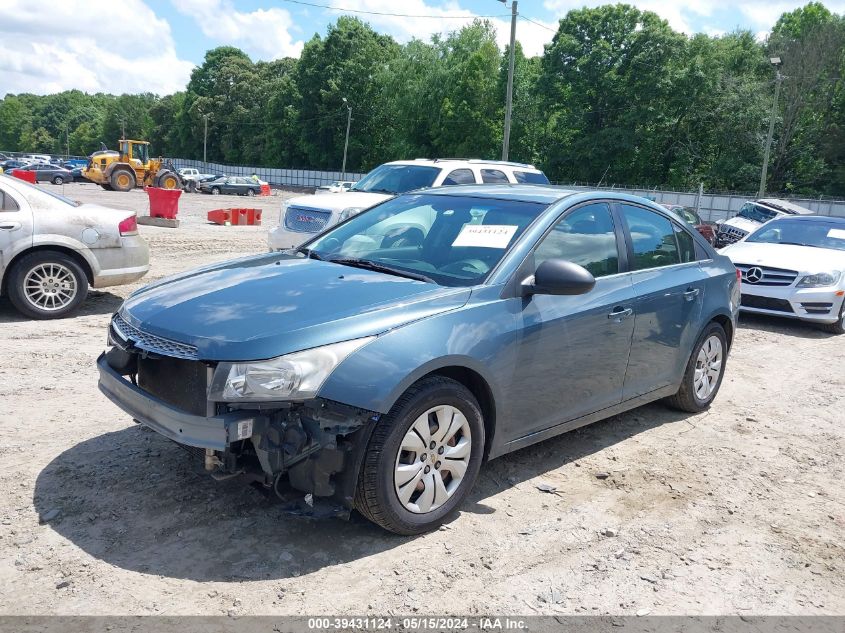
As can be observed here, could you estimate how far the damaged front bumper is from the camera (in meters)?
3.29

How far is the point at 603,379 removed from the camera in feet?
15.5

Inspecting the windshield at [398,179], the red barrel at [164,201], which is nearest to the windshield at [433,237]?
the windshield at [398,179]

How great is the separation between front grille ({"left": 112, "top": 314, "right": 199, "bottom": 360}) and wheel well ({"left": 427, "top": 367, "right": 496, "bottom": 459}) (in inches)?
47.2

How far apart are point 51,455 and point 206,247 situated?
413 inches

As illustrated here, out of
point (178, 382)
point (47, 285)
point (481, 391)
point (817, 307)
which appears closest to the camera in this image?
point (178, 382)

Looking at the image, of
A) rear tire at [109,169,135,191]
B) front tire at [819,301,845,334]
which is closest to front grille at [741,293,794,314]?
front tire at [819,301,845,334]

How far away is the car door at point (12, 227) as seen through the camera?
761 centimetres

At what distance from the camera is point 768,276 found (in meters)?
10.1

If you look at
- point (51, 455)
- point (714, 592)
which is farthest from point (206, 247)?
point (714, 592)

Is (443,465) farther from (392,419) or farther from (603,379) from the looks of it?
(603,379)

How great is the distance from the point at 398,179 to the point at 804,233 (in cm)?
627

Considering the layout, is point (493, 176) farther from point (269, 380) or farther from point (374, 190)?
point (269, 380)

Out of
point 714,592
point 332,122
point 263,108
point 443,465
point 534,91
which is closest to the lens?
point 714,592

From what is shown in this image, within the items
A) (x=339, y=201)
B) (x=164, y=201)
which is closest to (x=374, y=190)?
(x=339, y=201)
